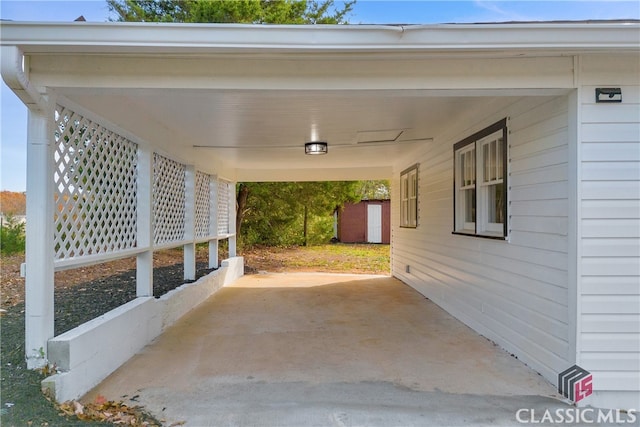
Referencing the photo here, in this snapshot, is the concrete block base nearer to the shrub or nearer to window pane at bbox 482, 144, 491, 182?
window pane at bbox 482, 144, 491, 182

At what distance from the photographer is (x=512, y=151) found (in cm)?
418

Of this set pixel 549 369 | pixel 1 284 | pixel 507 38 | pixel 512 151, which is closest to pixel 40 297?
pixel 507 38

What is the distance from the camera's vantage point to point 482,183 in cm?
501

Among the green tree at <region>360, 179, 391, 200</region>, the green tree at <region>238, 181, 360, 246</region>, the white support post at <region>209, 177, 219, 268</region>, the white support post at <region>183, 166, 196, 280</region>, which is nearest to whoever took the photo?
the white support post at <region>183, 166, 196, 280</region>

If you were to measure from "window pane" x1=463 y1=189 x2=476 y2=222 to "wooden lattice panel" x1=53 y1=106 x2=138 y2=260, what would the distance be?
168 inches

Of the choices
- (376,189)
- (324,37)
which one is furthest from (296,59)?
(376,189)

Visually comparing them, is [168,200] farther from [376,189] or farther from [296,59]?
[376,189]

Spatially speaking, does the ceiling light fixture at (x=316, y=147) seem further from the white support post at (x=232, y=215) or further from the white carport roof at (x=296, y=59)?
the white support post at (x=232, y=215)

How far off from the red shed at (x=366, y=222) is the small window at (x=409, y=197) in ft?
36.7

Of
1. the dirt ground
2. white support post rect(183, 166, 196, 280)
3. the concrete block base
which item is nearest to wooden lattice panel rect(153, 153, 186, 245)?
white support post rect(183, 166, 196, 280)

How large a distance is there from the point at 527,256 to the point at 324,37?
270cm

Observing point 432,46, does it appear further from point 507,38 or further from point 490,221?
point 490,221

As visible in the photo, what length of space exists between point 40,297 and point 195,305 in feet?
11.9

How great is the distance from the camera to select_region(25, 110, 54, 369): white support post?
122 inches
